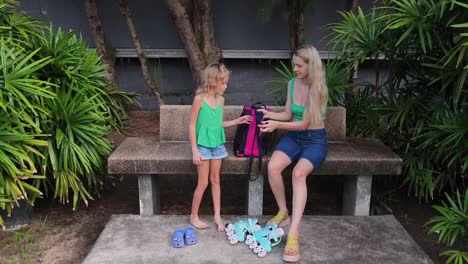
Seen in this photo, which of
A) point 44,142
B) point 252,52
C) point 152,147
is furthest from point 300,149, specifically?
point 252,52

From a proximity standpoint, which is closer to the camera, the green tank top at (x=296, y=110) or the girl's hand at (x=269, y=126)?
the girl's hand at (x=269, y=126)

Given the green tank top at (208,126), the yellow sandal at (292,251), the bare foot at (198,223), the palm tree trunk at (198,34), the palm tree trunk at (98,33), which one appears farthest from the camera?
the palm tree trunk at (98,33)

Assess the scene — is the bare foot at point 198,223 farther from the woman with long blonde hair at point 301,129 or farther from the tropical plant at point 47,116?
the tropical plant at point 47,116

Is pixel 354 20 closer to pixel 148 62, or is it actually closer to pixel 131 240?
pixel 131 240

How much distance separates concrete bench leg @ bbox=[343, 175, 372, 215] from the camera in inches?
164

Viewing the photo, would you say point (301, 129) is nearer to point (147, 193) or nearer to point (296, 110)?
point (296, 110)

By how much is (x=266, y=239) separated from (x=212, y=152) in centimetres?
79

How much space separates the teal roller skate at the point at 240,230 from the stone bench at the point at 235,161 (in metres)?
0.46

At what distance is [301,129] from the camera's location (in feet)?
12.4

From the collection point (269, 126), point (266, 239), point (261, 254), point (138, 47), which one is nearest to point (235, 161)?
point (269, 126)

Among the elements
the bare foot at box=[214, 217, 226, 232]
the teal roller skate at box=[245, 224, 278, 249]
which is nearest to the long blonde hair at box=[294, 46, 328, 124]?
the teal roller skate at box=[245, 224, 278, 249]

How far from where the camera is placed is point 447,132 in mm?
3758

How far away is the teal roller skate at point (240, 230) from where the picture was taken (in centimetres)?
356

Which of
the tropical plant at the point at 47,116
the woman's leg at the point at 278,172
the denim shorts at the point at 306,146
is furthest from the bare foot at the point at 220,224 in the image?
the tropical plant at the point at 47,116
